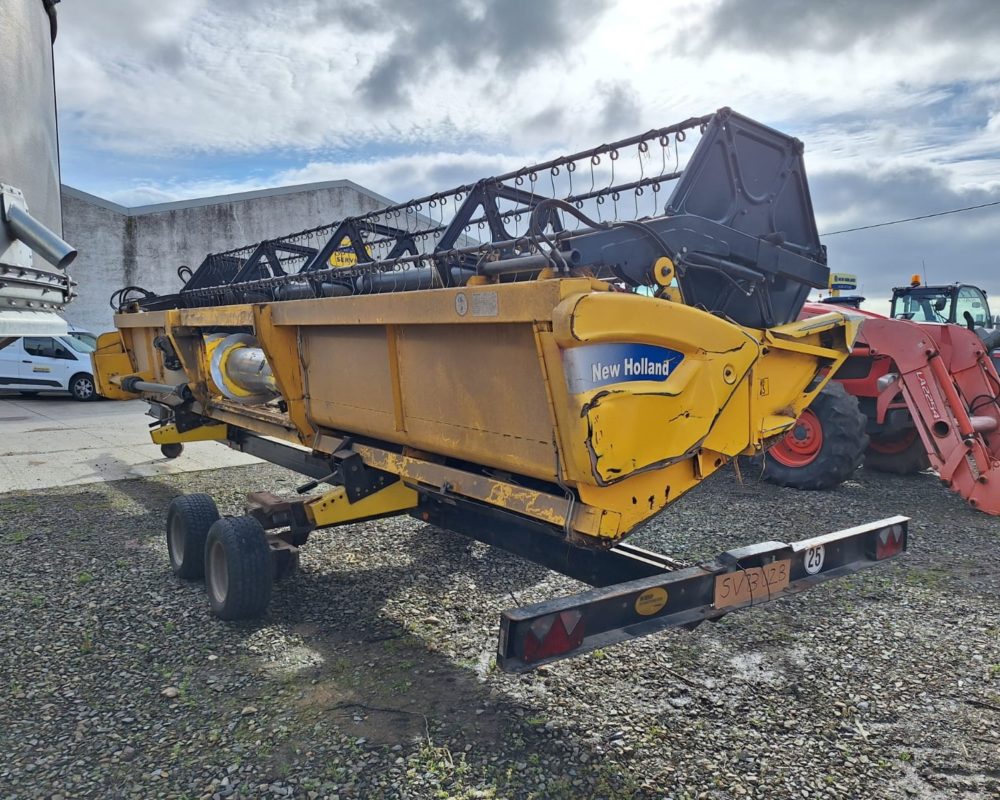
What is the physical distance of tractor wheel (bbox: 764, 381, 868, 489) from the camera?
634cm

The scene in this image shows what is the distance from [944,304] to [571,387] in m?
9.14

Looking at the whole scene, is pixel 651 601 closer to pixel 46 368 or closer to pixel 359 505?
pixel 359 505

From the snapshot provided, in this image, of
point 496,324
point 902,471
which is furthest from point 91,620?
point 902,471

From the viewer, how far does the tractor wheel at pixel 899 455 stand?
735 centimetres

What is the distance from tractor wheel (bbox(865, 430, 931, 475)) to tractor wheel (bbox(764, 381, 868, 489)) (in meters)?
1.17

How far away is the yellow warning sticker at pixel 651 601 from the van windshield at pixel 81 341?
14974 millimetres

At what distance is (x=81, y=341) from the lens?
51.2ft

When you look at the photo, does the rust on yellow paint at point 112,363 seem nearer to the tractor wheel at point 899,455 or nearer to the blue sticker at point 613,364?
the blue sticker at point 613,364

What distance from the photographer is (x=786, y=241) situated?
3.54 meters

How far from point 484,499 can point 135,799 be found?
4.97 ft

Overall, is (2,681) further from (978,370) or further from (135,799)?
(978,370)

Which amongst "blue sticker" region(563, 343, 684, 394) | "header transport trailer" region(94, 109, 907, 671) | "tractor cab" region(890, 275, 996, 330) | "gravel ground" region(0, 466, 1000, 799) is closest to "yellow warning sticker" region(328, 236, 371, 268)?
"header transport trailer" region(94, 109, 907, 671)

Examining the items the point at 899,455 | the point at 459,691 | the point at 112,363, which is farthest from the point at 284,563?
the point at 899,455

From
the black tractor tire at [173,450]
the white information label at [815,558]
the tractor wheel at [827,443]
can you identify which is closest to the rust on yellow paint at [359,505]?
the white information label at [815,558]
